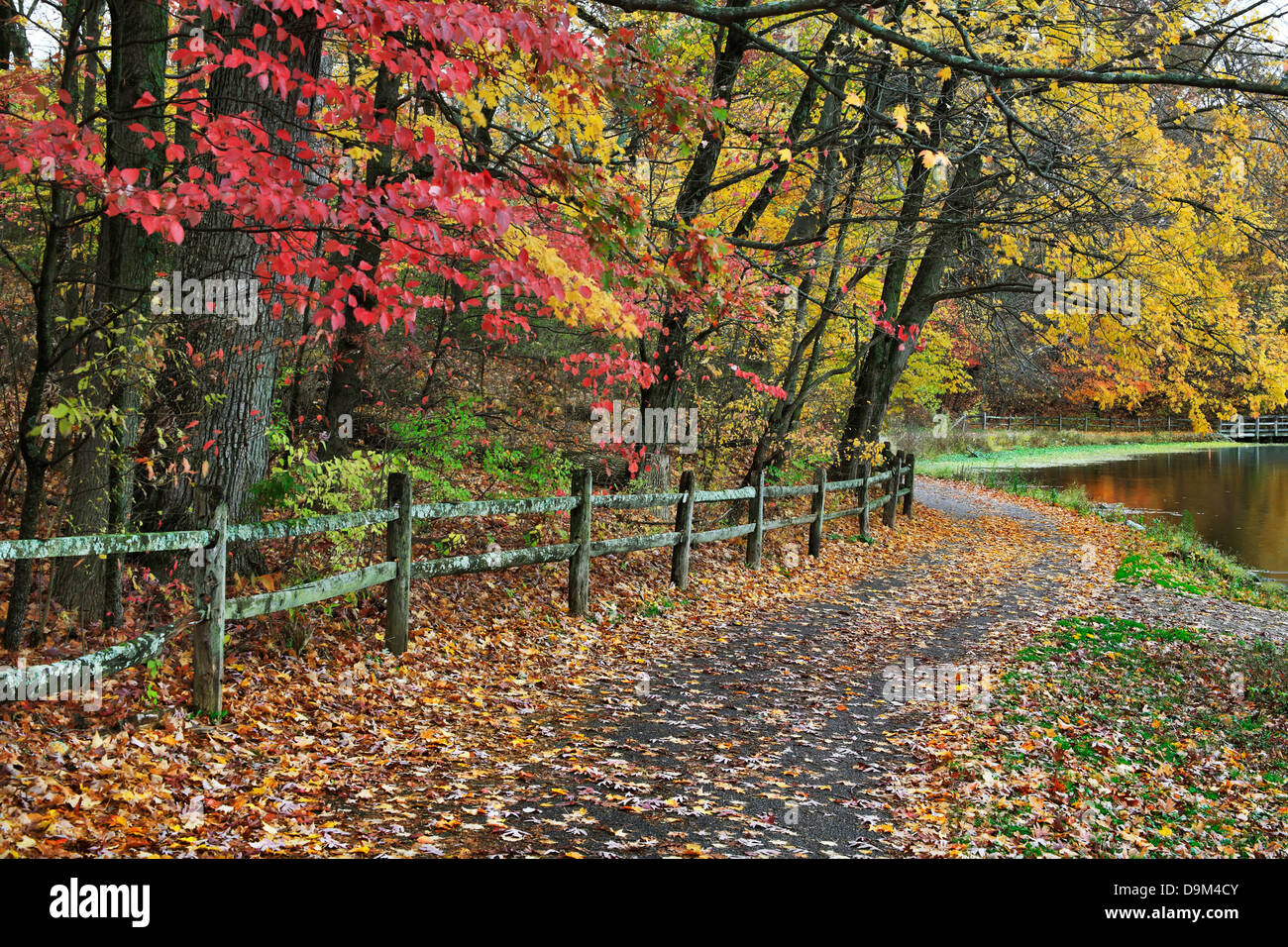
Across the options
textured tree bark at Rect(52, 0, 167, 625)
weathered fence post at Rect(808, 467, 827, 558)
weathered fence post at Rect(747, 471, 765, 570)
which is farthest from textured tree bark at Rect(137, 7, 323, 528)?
weathered fence post at Rect(808, 467, 827, 558)

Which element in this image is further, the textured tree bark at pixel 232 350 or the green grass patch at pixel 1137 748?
the textured tree bark at pixel 232 350

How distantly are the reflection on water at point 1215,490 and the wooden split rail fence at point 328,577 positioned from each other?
14597mm

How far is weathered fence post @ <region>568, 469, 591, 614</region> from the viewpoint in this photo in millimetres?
9508

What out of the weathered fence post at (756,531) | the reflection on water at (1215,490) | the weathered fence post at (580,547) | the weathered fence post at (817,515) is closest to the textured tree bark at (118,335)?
the weathered fence post at (580,547)

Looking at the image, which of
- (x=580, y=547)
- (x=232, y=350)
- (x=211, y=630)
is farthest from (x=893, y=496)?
(x=211, y=630)

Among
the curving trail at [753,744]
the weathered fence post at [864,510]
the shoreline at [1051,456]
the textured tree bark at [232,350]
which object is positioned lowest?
the curving trail at [753,744]

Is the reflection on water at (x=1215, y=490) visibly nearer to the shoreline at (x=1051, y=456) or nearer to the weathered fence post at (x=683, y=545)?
the shoreline at (x=1051, y=456)

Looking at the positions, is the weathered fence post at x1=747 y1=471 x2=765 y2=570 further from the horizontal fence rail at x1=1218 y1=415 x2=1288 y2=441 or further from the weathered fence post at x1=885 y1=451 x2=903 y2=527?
the horizontal fence rail at x1=1218 y1=415 x2=1288 y2=441

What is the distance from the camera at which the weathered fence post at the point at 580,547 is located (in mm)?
9508

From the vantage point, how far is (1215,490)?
31953mm

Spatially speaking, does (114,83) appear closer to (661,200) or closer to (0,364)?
(0,364)

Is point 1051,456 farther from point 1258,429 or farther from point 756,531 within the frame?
point 756,531

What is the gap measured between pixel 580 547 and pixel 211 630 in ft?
14.4
